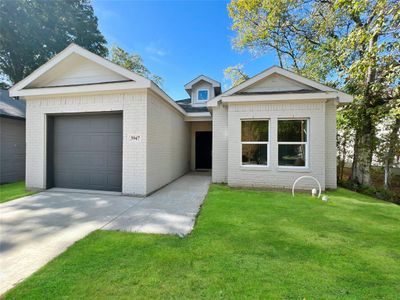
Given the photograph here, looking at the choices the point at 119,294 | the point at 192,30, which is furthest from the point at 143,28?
the point at 119,294

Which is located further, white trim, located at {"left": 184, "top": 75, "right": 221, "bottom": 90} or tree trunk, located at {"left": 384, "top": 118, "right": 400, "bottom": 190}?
white trim, located at {"left": 184, "top": 75, "right": 221, "bottom": 90}

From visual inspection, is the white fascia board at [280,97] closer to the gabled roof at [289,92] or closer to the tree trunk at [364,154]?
the gabled roof at [289,92]

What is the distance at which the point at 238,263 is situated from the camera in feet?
9.14

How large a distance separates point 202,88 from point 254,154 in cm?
722

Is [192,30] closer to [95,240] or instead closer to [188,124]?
[188,124]

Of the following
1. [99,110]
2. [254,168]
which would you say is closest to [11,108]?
[99,110]

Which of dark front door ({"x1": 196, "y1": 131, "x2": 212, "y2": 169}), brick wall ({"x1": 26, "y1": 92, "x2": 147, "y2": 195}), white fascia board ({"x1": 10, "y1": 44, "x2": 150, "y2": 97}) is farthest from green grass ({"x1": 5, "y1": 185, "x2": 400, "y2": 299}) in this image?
dark front door ({"x1": 196, "y1": 131, "x2": 212, "y2": 169})

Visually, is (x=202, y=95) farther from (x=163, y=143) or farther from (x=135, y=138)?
(x=135, y=138)

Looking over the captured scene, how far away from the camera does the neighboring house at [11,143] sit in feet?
27.8

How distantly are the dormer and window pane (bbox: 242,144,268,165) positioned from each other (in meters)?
6.19

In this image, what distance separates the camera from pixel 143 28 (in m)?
13.1

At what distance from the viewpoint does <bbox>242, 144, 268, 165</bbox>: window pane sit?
25.3 feet

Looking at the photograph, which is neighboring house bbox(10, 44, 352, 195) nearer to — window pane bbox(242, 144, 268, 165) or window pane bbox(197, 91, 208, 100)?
window pane bbox(242, 144, 268, 165)

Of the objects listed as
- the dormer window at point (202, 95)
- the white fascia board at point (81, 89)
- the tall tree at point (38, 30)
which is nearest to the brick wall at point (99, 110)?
the white fascia board at point (81, 89)
